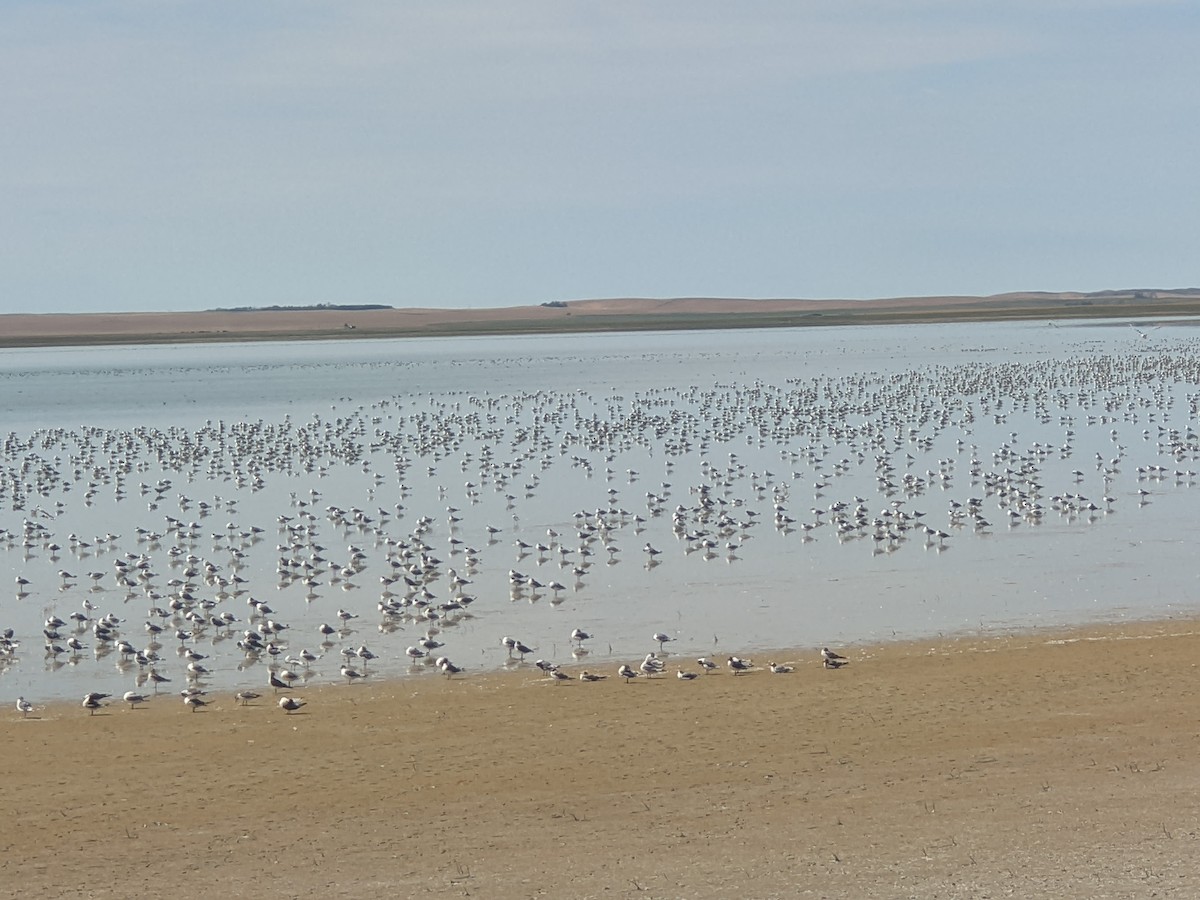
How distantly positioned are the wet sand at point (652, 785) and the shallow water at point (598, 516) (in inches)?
97.1

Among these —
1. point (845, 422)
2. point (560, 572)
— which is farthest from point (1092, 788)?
point (845, 422)

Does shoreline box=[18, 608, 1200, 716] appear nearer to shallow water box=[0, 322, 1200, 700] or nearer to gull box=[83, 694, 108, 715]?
gull box=[83, 694, 108, 715]

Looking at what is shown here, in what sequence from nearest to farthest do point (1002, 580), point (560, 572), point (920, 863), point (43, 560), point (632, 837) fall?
point (920, 863) → point (632, 837) → point (1002, 580) → point (560, 572) → point (43, 560)

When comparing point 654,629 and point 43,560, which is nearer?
point 654,629

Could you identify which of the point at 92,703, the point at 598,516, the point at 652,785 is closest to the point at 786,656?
the point at 652,785

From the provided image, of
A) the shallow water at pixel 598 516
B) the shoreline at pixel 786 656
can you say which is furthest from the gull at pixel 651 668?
the shallow water at pixel 598 516

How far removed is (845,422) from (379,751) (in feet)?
143

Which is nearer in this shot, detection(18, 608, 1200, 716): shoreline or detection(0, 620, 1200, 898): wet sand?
detection(0, 620, 1200, 898): wet sand

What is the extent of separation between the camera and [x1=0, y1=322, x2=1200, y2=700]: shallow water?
2495 cm

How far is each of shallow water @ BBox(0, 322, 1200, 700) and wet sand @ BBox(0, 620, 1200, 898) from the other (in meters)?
2.47

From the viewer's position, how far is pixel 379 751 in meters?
17.9

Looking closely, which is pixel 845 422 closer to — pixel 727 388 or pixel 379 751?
pixel 727 388

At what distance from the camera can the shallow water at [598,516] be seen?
2495cm

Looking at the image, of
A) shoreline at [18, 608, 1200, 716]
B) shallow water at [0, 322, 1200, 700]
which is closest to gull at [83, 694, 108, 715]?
shoreline at [18, 608, 1200, 716]
